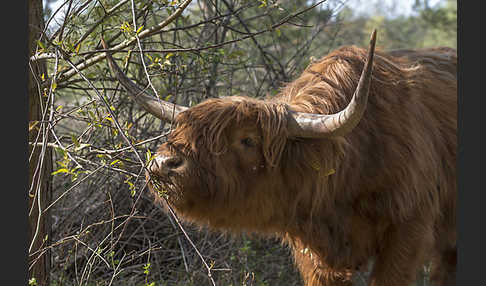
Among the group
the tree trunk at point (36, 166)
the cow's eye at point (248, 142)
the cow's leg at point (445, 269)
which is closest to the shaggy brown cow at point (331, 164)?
the cow's eye at point (248, 142)

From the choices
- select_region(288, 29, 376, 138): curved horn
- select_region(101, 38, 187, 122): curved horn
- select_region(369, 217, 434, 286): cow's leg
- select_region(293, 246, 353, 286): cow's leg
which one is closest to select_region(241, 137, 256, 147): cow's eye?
select_region(288, 29, 376, 138): curved horn

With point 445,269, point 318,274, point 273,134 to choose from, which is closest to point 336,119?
point 273,134

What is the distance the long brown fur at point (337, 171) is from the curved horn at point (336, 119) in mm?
84

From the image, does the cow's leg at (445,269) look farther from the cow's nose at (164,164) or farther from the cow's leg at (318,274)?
the cow's nose at (164,164)

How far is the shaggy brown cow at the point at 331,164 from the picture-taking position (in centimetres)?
349

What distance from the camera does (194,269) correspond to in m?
5.01

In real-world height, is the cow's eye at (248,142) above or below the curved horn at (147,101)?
below

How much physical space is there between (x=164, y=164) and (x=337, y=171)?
126 centimetres

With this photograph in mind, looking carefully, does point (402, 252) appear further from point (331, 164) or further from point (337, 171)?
point (331, 164)

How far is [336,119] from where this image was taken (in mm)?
3410

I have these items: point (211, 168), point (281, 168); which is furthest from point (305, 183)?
point (211, 168)

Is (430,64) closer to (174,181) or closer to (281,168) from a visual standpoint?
(281,168)

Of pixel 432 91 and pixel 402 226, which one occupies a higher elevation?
pixel 432 91

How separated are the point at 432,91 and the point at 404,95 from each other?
1.72 feet
